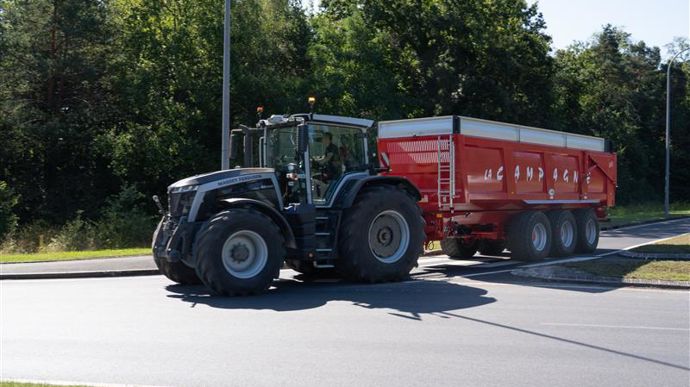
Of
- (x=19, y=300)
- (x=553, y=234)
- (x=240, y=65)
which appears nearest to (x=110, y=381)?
(x=19, y=300)

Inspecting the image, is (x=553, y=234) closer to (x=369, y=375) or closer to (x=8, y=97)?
(x=369, y=375)

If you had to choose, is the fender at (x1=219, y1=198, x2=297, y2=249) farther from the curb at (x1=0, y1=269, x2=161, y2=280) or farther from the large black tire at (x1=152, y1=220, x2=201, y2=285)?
the curb at (x1=0, y1=269, x2=161, y2=280)

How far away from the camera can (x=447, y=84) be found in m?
36.7

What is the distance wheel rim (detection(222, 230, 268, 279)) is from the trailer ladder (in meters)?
5.12

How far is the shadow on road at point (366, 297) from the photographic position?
10.6 meters

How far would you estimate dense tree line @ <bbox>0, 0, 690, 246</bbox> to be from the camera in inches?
1200

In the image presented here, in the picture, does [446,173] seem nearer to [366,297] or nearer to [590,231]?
[366,297]

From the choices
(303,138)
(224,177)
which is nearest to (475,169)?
(303,138)

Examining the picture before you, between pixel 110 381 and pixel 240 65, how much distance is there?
27885 mm

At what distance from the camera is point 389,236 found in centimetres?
1371

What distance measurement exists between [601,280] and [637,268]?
169 centimetres

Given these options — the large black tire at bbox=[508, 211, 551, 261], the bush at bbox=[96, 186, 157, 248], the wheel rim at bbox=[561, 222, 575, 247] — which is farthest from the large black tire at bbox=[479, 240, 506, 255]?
the bush at bbox=[96, 186, 157, 248]

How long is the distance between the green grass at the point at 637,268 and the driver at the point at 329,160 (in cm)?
536

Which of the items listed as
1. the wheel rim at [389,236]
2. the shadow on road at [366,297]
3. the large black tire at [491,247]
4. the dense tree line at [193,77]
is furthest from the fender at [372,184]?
the dense tree line at [193,77]
